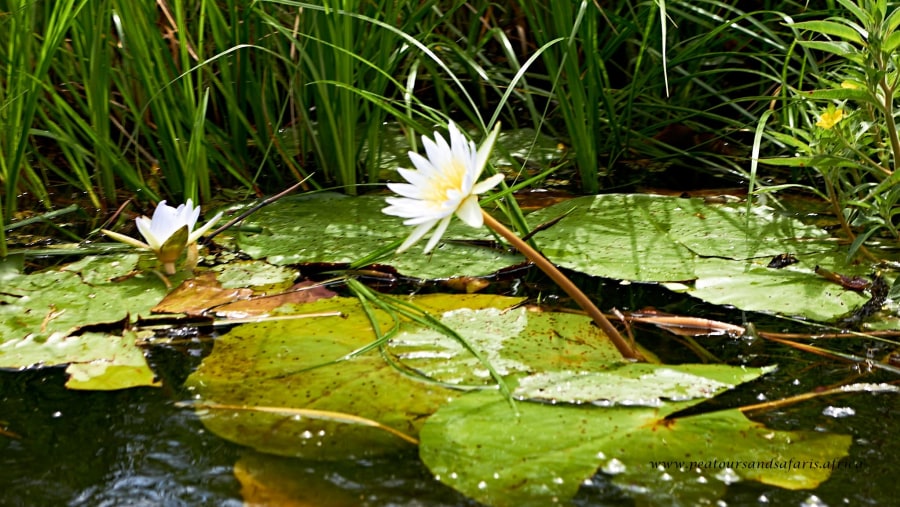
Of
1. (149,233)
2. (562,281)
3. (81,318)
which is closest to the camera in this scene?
(562,281)

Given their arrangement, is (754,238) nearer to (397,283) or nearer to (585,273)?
(585,273)

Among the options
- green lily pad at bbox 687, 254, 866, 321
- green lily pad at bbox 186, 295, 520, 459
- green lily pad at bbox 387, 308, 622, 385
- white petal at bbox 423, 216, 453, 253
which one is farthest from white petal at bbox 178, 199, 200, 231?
green lily pad at bbox 687, 254, 866, 321

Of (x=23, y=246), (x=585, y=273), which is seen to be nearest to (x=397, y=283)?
(x=585, y=273)

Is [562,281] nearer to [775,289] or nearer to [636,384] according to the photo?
[636,384]

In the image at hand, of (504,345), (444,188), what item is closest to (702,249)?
(504,345)

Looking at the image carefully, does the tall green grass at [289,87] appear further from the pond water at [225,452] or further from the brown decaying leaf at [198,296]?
the pond water at [225,452]

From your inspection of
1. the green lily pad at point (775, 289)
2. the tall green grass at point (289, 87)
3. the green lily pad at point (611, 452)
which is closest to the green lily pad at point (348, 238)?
the tall green grass at point (289, 87)

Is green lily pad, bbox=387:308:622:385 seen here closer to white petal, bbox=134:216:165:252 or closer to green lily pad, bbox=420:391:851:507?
green lily pad, bbox=420:391:851:507
